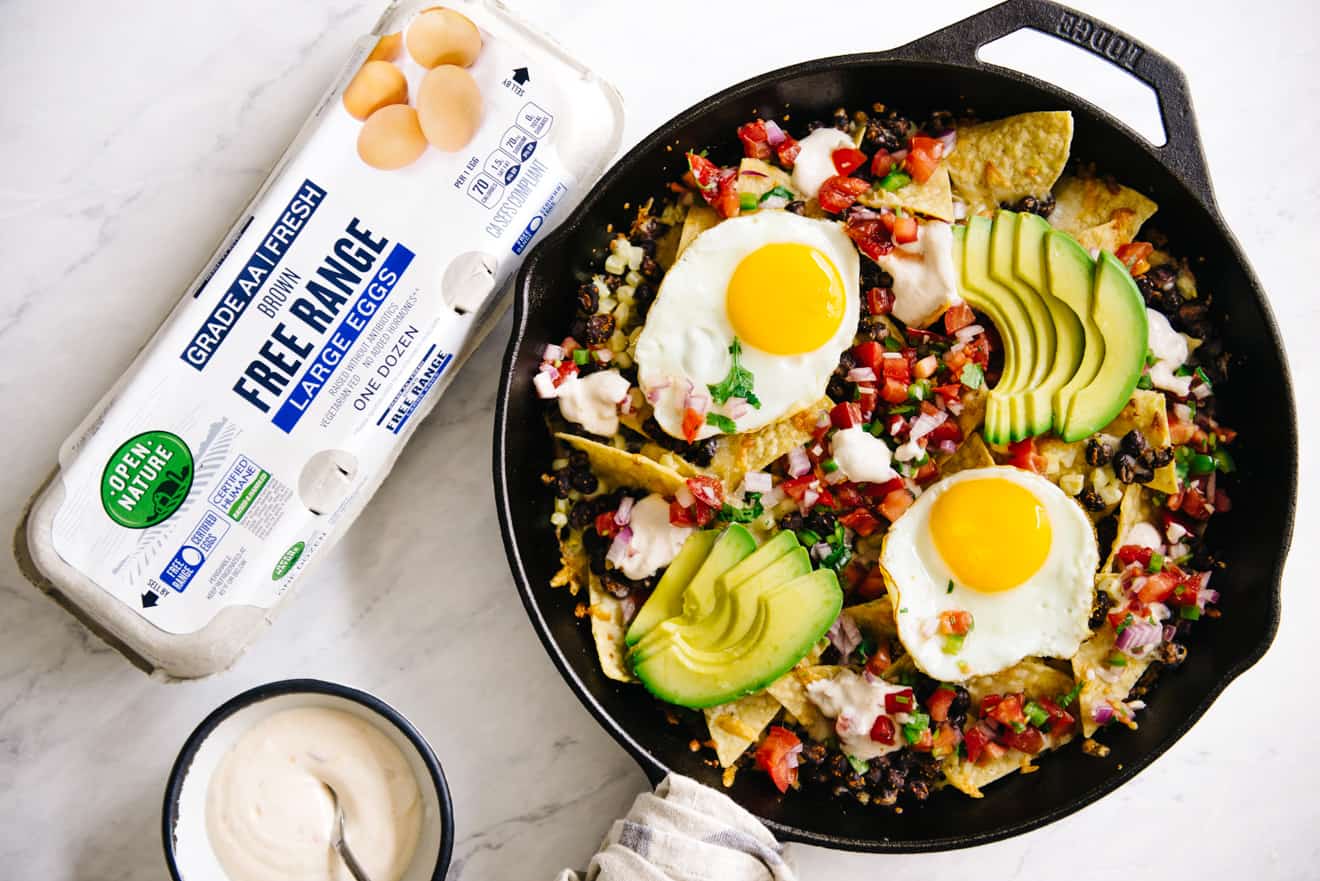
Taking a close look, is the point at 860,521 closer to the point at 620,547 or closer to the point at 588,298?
the point at 620,547

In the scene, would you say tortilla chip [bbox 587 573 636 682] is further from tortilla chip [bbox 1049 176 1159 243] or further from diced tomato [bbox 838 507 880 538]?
tortilla chip [bbox 1049 176 1159 243]

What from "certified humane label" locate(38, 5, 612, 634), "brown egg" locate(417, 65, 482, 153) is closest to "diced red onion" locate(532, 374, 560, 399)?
"certified humane label" locate(38, 5, 612, 634)

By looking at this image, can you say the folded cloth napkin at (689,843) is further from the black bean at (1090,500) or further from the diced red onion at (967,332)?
the diced red onion at (967,332)

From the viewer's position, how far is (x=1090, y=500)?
292cm

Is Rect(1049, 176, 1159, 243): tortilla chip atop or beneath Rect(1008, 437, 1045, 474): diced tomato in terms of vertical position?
atop

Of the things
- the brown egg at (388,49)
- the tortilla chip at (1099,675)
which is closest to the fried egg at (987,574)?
the tortilla chip at (1099,675)

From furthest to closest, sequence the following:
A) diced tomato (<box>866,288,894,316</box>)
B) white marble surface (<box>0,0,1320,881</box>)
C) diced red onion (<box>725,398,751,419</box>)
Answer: white marble surface (<box>0,0,1320,881</box>), diced tomato (<box>866,288,894,316</box>), diced red onion (<box>725,398,751,419</box>)

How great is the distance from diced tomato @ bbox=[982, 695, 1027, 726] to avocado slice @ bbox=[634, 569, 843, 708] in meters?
0.60

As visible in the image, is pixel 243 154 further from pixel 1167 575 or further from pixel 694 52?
pixel 1167 575

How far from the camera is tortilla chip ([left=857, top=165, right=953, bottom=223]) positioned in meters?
2.91

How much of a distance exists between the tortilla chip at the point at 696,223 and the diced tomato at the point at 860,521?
90cm

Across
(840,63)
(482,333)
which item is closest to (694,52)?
(840,63)

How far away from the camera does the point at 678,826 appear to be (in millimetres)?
2787

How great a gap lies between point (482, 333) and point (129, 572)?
1.20 meters
